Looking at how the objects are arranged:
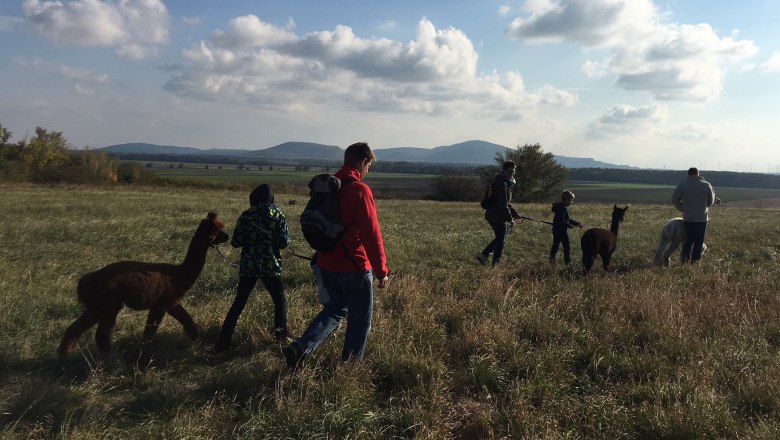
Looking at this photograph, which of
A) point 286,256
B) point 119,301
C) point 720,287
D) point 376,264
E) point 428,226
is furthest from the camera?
point 428,226

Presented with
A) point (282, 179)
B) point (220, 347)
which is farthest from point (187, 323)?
point (282, 179)

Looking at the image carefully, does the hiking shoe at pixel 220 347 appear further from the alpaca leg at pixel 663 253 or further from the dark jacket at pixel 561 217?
the alpaca leg at pixel 663 253

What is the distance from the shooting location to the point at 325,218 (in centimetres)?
407

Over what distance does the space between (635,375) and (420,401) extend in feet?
6.80

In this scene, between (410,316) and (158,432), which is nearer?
(158,432)

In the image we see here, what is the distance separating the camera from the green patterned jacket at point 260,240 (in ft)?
16.6

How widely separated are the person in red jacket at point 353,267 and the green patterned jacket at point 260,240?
0.91 meters

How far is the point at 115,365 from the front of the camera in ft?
14.3

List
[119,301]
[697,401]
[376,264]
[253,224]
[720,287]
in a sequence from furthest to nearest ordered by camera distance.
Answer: [720,287]
[253,224]
[119,301]
[376,264]
[697,401]

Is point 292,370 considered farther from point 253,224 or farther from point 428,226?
point 428,226

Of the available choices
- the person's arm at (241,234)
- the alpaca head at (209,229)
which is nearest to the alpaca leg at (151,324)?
the alpaca head at (209,229)

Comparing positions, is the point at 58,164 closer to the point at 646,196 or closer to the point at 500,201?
the point at 500,201

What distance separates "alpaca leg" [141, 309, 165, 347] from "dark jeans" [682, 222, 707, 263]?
9.92 metres

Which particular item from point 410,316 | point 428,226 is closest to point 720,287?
point 410,316
